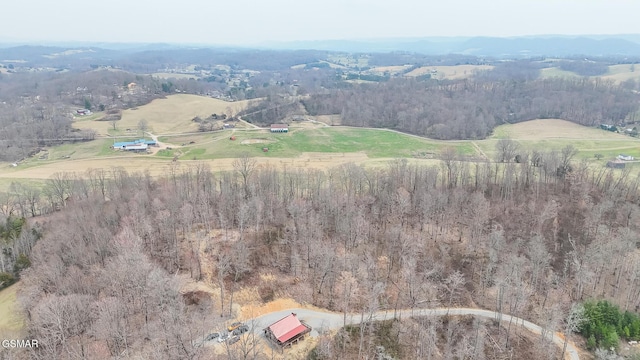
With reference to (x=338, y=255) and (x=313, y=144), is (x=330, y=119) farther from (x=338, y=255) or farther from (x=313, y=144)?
(x=338, y=255)

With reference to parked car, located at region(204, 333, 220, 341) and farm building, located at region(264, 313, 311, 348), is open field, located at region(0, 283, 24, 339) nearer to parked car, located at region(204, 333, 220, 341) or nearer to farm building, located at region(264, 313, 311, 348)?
parked car, located at region(204, 333, 220, 341)

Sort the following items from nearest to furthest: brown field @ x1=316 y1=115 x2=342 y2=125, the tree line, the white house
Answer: the white house → the tree line → brown field @ x1=316 y1=115 x2=342 y2=125

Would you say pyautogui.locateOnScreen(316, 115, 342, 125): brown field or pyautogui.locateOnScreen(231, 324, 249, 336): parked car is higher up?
pyautogui.locateOnScreen(316, 115, 342, 125): brown field

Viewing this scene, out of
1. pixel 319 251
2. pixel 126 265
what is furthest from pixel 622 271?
pixel 126 265

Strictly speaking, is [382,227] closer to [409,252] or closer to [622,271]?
[409,252]

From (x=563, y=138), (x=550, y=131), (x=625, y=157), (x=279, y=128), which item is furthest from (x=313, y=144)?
(x=625, y=157)

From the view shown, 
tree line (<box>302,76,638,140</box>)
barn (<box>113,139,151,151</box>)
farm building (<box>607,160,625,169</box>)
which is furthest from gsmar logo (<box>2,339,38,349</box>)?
tree line (<box>302,76,638,140</box>)

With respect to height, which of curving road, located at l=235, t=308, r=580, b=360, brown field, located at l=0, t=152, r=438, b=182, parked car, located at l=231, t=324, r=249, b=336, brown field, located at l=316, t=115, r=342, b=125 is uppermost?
brown field, located at l=316, t=115, r=342, b=125
